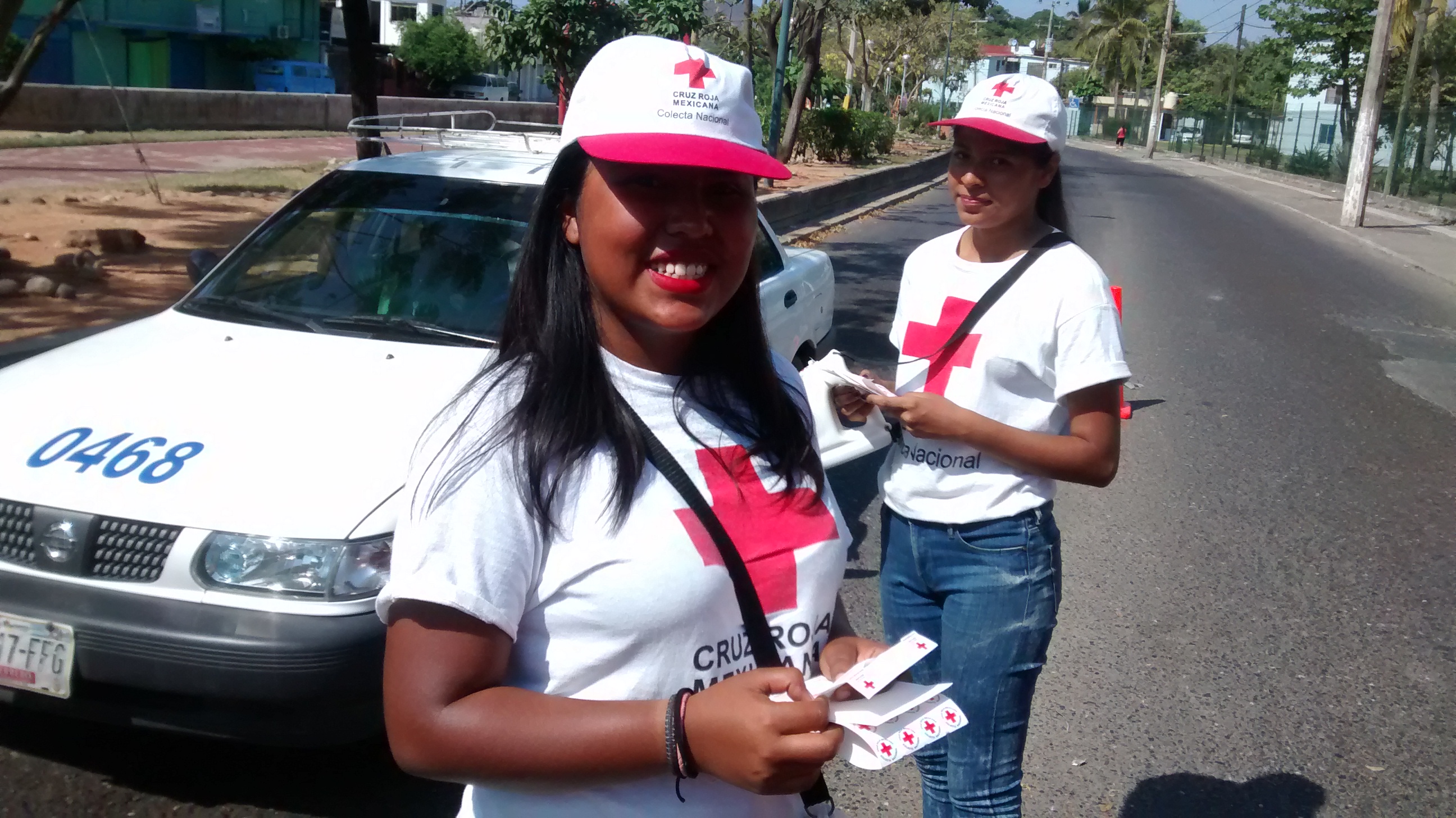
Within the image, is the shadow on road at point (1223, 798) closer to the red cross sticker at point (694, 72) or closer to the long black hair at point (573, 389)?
the long black hair at point (573, 389)

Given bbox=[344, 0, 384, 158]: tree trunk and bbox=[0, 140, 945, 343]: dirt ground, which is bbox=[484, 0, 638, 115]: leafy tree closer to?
bbox=[0, 140, 945, 343]: dirt ground

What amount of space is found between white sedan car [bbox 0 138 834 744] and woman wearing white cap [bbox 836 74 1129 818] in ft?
4.28

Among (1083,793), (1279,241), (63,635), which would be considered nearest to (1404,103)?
(1279,241)

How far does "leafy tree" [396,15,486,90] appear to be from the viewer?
1858 inches

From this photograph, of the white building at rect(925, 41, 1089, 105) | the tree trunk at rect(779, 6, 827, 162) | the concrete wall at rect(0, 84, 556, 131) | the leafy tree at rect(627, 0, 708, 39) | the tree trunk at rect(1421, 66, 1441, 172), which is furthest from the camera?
the white building at rect(925, 41, 1089, 105)

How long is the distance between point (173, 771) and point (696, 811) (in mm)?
2415

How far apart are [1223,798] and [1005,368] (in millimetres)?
1774

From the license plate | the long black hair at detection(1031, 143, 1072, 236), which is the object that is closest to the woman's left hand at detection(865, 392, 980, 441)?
the long black hair at detection(1031, 143, 1072, 236)

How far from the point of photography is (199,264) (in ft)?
15.1

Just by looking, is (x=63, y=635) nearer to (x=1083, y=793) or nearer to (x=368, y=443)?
(x=368, y=443)

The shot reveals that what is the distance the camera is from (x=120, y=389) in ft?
11.4

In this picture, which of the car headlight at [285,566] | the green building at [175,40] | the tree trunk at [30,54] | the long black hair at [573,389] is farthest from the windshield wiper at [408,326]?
the green building at [175,40]

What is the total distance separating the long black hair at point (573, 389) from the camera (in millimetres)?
1346

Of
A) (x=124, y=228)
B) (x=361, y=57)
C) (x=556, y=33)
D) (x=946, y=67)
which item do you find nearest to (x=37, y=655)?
(x=361, y=57)
